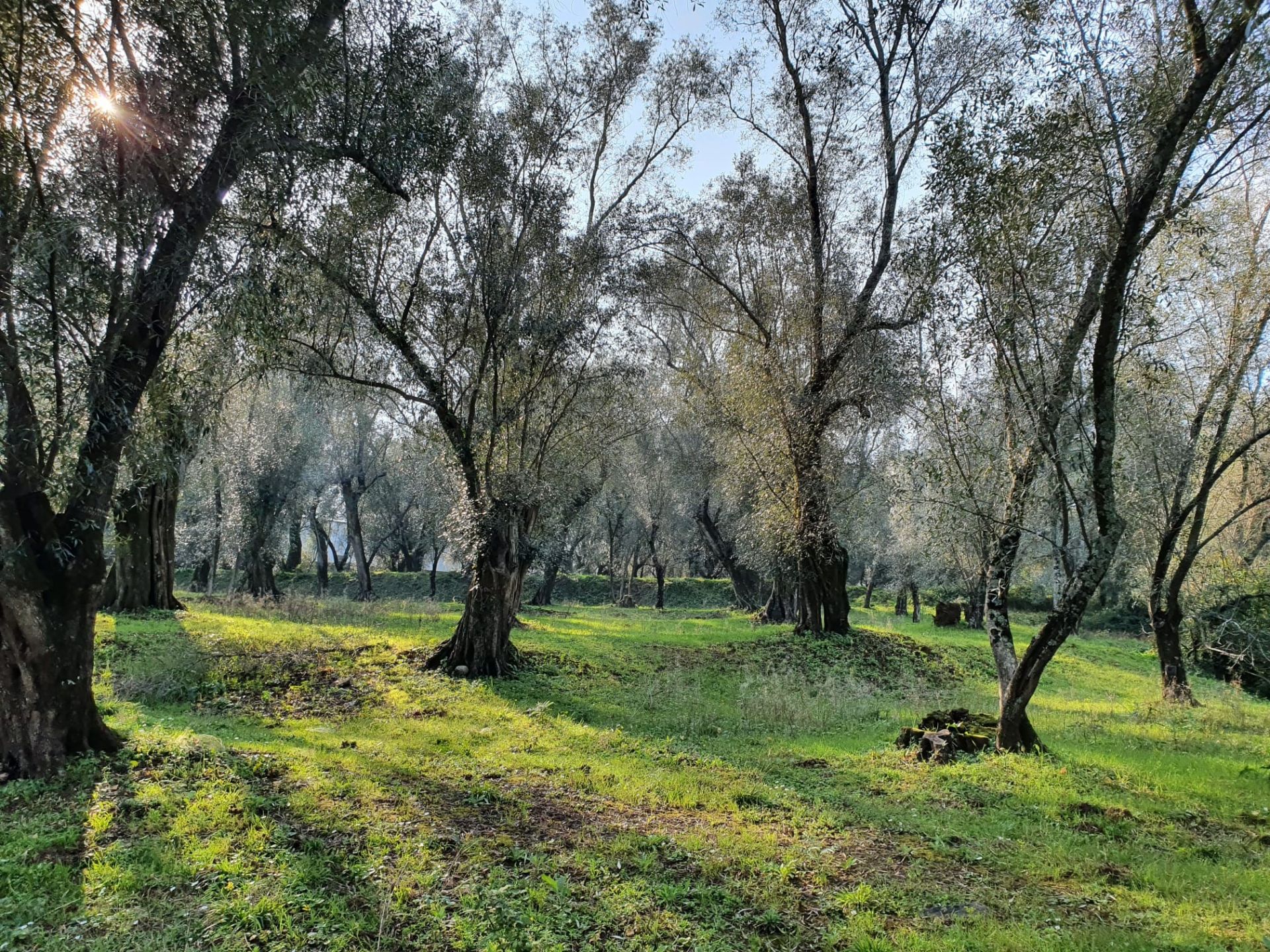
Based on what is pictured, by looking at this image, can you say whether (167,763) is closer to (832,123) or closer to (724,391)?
(724,391)

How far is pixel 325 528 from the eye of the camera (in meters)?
49.8

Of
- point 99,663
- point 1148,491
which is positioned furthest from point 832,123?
point 99,663

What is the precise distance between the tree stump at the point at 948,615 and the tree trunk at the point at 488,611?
25282 millimetres

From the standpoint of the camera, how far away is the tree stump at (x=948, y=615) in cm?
3297

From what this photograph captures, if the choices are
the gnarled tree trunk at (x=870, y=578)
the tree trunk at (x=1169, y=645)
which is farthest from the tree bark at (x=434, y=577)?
the tree trunk at (x=1169, y=645)

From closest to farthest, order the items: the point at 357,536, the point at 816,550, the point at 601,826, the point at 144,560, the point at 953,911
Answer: the point at 953,911 → the point at 601,826 → the point at 144,560 → the point at 816,550 → the point at 357,536

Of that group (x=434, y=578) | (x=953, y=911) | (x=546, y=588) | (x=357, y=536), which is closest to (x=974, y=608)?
(x=546, y=588)

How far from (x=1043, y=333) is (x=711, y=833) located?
314 inches

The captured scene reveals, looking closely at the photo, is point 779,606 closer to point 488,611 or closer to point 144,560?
point 488,611

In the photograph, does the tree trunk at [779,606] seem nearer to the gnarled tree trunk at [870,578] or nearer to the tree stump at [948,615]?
the tree stump at [948,615]

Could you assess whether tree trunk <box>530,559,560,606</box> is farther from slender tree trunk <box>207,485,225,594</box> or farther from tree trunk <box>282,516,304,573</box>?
tree trunk <box>282,516,304,573</box>

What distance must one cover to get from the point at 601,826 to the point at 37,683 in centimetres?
630

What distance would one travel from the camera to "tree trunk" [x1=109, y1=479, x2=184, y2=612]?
19.2m

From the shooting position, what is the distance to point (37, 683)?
23.9 ft
